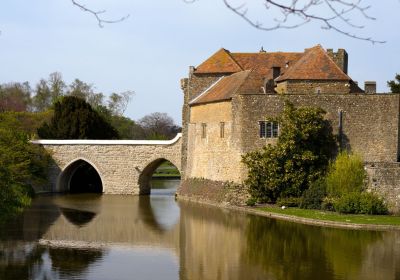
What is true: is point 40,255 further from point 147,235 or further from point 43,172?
point 43,172

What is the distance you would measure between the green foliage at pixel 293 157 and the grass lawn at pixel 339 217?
1.61m

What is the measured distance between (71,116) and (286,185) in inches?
786

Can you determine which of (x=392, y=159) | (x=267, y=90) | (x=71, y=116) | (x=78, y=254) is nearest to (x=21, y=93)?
(x=71, y=116)

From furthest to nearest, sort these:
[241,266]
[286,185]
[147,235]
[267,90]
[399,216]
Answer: [267,90] < [286,185] < [399,216] < [147,235] < [241,266]

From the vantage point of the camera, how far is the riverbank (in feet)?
74.9

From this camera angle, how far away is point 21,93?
67125 mm

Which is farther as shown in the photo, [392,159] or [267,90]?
[267,90]

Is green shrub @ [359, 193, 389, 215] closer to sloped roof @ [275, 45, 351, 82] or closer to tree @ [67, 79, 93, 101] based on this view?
sloped roof @ [275, 45, 351, 82]

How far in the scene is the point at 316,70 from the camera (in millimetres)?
31062

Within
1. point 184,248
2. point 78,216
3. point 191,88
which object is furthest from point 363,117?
point 78,216

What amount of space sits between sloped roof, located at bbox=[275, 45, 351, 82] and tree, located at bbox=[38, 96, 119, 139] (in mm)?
16126

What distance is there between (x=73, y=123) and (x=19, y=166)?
14.5 meters

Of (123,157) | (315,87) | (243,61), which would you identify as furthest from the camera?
(123,157)

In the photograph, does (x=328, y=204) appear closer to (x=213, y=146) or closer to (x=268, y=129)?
(x=268, y=129)
